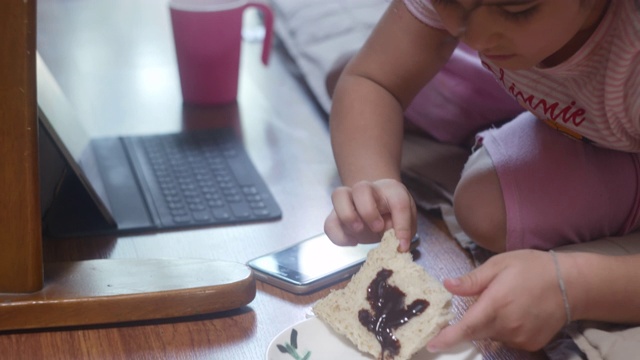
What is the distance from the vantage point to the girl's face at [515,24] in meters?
0.76

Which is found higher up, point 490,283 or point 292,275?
point 490,283

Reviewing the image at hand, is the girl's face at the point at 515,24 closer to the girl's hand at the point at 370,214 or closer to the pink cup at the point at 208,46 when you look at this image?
the girl's hand at the point at 370,214

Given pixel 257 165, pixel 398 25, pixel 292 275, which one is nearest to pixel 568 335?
pixel 292 275

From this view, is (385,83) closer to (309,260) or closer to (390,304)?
(309,260)

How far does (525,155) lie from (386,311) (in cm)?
33

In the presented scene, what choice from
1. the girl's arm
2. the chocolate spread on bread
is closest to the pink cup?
the girl's arm

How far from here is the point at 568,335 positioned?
86 cm

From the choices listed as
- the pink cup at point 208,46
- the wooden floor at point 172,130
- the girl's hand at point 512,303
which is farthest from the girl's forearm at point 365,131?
the pink cup at point 208,46

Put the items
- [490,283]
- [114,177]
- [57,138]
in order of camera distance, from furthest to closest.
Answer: [114,177]
[57,138]
[490,283]

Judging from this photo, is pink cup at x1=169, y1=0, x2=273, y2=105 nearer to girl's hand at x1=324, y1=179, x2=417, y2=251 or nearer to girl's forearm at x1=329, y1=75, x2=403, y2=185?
girl's forearm at x1=329, y1=75, x2=403, y2=185

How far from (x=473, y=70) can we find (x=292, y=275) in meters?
0.42

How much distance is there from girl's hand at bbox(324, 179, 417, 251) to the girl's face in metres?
0.16

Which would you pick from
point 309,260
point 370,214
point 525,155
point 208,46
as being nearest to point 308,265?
point 309,260

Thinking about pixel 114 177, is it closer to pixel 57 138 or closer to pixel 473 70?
pixel 57 138
